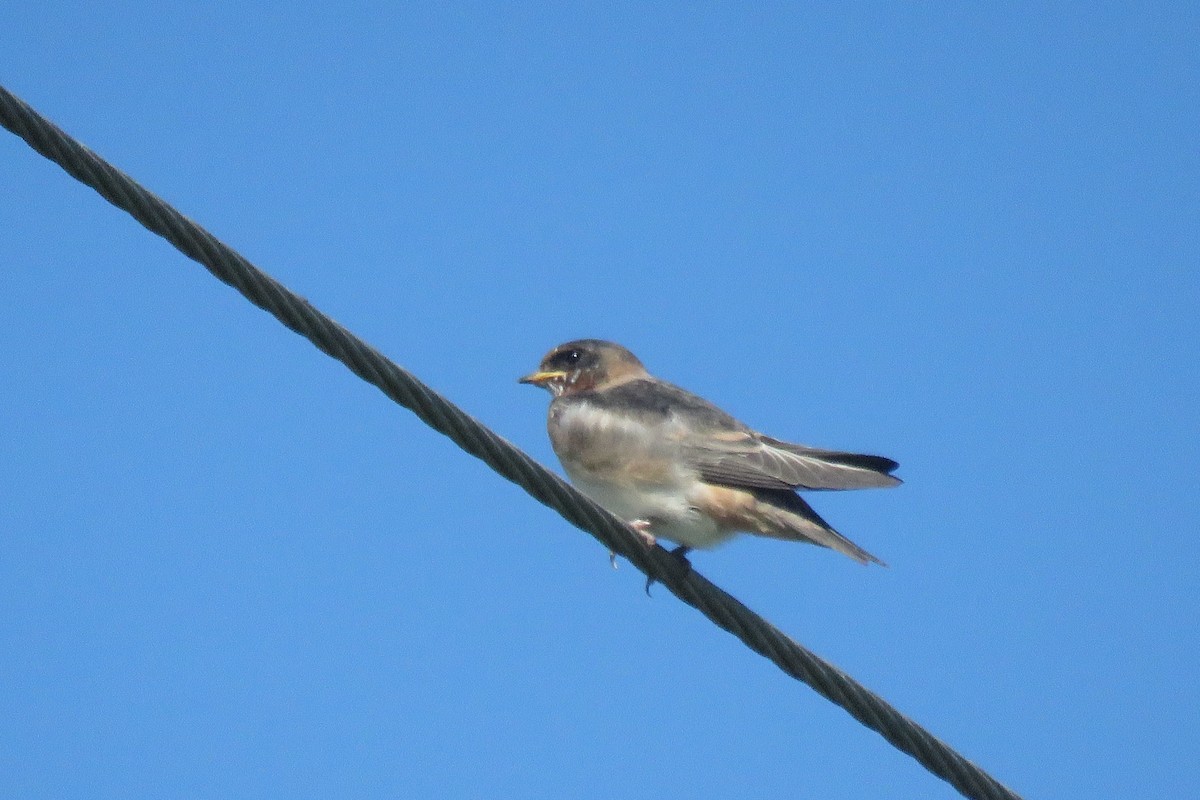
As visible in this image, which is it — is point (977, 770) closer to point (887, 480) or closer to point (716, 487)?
point (887, 480)

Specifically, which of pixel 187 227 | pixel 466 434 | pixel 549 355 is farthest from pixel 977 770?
pixel 549 355

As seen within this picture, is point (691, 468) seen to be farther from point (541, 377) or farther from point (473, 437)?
point (473, 437)

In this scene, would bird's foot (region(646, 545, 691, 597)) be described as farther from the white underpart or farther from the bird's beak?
the bird's beak

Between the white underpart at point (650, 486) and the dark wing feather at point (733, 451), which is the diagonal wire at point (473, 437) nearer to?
the dark wing feather at point (733, 451)

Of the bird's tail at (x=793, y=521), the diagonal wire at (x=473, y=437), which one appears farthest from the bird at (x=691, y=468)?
the diagonal wire at (x=473, y=437)

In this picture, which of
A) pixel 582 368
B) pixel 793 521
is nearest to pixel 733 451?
pixel 793 521

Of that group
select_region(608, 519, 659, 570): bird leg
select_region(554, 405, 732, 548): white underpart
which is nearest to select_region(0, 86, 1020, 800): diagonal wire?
select_region(608, 519, 659, 570): bird leg

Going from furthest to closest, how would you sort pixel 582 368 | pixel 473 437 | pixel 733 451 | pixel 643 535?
1. pixel 582 368
2. pixel 733 451
3. pixel 643 535
4. pixel 473 437
